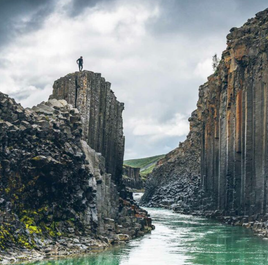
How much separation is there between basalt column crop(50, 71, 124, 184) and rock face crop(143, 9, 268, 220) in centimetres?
1403

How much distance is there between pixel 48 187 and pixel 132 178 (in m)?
146

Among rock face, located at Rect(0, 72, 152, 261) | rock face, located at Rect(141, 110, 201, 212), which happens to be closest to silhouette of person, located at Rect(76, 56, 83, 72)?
rock face, located at Rect(0, 72, 152, 261)

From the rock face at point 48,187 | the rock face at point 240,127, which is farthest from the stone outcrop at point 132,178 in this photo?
the rock face at point 48,187

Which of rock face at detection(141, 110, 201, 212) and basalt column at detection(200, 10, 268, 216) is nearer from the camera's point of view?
basalt column at detection(200, 10, 268, 216)

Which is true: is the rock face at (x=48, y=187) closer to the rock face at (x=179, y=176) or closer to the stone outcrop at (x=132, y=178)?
the rock face at (x=179, y=176)

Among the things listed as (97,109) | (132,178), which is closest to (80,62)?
(97,109)

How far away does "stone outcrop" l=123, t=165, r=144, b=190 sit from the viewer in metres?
178

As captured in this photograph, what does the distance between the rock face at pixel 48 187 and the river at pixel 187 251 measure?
67.4 inches

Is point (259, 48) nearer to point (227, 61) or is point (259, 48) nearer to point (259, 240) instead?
point (227, 61)

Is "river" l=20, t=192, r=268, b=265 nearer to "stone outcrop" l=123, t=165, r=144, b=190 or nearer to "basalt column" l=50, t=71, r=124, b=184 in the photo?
"basalt column" l=50, t=71, r=124, b=184

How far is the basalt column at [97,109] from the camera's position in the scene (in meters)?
56.7

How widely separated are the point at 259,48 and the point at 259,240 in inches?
1005

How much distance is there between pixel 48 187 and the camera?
39.1 m

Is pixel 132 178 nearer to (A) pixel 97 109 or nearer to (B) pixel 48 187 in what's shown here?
(A) pixel 97 109
